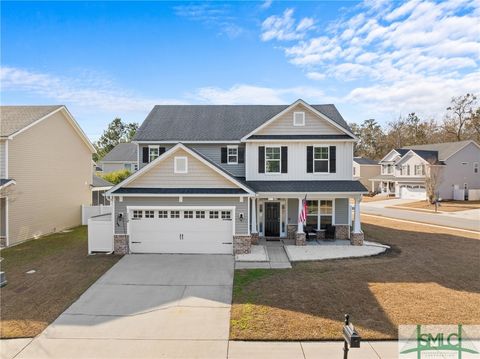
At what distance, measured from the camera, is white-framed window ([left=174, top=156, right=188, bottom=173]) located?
14.5m

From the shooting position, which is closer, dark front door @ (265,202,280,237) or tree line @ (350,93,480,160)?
dark front door @ (265,202,280,237)

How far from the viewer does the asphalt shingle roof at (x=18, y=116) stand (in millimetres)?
16797

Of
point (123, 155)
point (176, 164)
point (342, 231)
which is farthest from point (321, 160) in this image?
point (123, 155)

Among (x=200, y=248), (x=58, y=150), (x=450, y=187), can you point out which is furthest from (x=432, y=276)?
(x=450, y=187)

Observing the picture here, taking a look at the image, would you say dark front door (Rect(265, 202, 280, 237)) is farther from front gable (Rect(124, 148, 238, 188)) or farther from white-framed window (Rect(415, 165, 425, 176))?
white-framed window (Rect(415, 165, 425, 176))

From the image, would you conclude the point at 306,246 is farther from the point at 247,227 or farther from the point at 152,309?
the point at 152,309

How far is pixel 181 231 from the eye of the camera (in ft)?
47.5

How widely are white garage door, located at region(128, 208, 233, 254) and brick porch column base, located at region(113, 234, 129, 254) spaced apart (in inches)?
10.6

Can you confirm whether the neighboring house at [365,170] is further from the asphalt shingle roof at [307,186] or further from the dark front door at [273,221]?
the dark front door at [273,221]

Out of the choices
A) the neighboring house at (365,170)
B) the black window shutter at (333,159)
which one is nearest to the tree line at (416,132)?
the neighboring house at (365,170)

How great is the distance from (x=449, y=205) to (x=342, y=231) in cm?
2662

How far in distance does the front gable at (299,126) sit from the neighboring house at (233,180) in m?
0.06

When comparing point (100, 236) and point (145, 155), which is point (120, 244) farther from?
point (145, 155)

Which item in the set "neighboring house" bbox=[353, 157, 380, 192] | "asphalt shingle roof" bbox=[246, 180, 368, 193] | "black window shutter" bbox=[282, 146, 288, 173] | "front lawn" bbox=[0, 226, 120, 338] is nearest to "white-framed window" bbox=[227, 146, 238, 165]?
"asphalt shingle roof" bbox=[246, 180, 368, 193]
